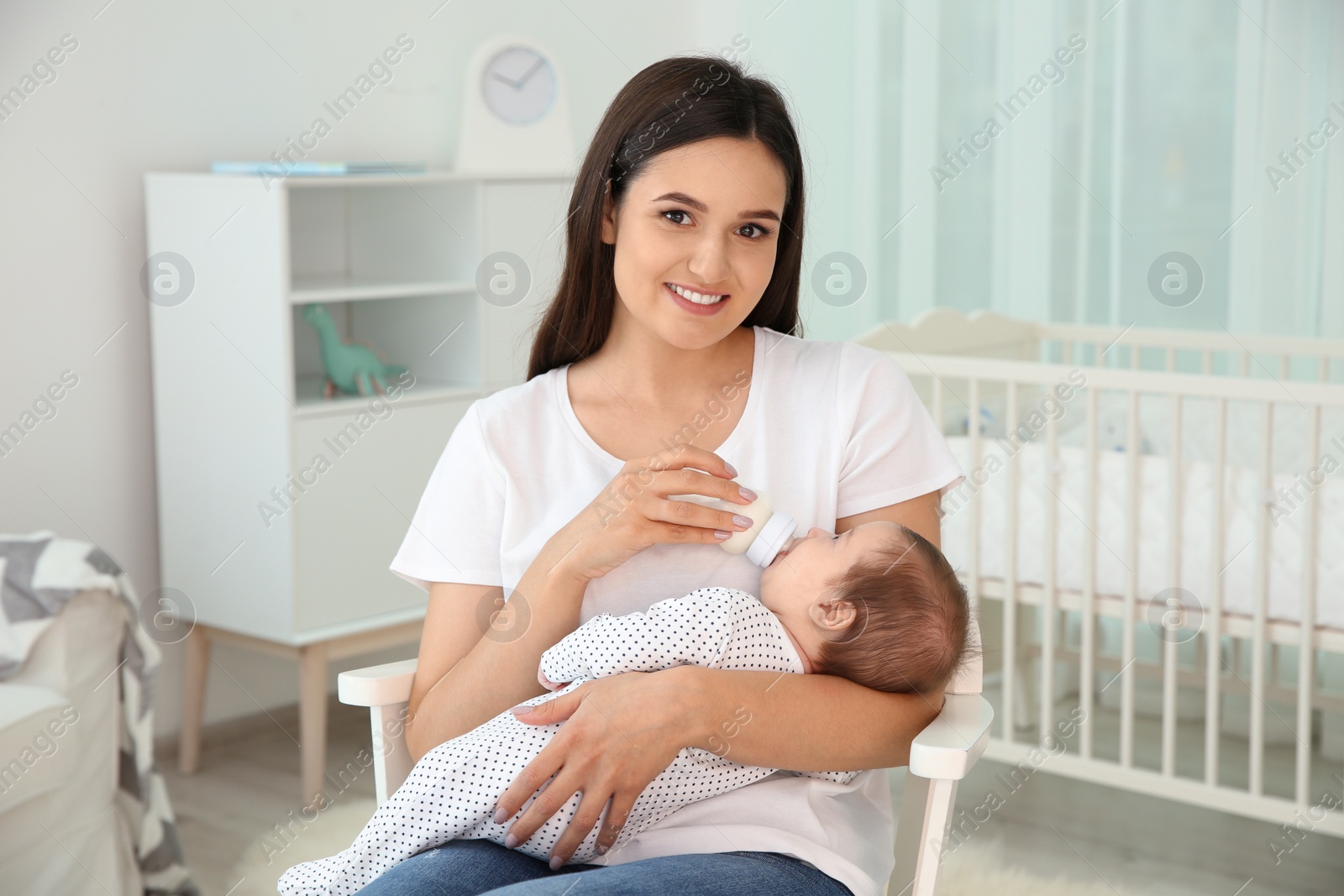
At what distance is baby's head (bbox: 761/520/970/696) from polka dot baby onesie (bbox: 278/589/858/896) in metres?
0.04

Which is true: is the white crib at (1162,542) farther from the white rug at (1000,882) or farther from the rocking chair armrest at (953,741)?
the rocking chair armrest at (953,741)

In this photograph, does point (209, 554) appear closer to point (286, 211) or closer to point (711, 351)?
point (286, 211)

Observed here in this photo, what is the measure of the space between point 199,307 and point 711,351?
162 cm

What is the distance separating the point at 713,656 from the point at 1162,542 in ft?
4.89

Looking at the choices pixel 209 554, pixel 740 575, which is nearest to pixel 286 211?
pixel 209 554

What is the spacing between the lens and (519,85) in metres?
3.20

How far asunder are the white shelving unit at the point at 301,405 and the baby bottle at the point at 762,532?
53.2 inches

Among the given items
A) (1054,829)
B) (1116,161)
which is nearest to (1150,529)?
(1054,829)

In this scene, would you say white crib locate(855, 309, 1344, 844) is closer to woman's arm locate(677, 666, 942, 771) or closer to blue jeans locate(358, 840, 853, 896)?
woman's arm locate(677, 666, 942, 771)

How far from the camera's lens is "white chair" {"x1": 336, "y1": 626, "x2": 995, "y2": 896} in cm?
113

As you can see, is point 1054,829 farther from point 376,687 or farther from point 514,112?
point 514,112

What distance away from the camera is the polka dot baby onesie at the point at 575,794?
1117 millimetres

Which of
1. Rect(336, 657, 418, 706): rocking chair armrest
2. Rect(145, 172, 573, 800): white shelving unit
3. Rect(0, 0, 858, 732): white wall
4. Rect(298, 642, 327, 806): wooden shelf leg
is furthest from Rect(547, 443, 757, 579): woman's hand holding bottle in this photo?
Rect(0, 0, 858, 732): white wall

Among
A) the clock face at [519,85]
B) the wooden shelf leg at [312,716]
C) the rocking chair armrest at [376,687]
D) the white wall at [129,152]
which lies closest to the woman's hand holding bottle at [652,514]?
the rocking chair armrest at [376,687]
